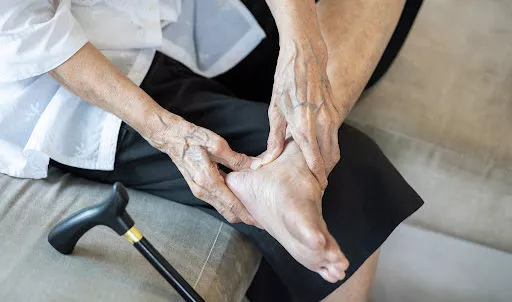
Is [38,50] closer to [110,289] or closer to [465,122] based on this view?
[110,289]

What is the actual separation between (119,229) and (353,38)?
0.47 m

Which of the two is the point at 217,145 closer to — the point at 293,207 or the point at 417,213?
the point at 293,207

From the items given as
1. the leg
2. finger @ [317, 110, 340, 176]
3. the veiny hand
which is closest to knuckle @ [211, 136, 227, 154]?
the veiny hand

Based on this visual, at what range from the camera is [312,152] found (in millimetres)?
719

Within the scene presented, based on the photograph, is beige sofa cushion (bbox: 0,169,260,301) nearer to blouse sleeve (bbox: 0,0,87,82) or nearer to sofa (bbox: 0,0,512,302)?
sofa (bbox: 0,0,512,302)

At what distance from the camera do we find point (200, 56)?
0.99 metres

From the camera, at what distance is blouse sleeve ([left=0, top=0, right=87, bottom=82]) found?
717 millimetres

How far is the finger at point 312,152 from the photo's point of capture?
71 centimetres

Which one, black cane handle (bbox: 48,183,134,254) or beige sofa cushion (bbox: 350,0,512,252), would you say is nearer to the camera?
black cane handle (bbox: 48,183,134,254)

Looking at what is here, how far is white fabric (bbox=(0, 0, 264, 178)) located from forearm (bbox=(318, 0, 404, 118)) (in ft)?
0.60

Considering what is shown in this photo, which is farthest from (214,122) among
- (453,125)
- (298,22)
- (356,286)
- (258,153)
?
(453,125)

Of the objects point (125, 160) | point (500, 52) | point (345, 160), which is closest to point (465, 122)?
point (500, 52)

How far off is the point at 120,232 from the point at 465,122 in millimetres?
672

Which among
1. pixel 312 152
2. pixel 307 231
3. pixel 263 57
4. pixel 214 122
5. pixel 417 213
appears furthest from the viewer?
pixel 417 213
